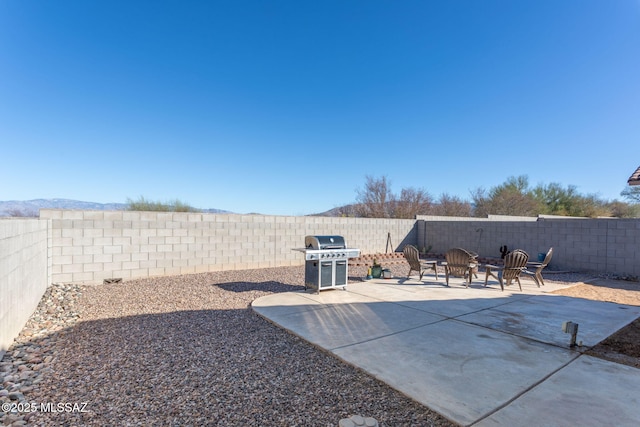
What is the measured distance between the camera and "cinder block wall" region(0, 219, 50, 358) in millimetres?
Result: 2891

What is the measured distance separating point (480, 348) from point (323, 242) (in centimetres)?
332

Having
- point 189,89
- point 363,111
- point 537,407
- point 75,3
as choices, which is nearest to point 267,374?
point 537,407

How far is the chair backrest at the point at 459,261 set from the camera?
686 centimetres

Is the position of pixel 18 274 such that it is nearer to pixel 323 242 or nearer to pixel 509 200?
pixel 323 242

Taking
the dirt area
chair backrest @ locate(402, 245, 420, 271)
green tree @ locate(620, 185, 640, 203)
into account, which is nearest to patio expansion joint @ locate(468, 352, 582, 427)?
the dirt area

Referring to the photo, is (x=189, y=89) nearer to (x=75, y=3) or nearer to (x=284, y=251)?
(x=75, y=3)

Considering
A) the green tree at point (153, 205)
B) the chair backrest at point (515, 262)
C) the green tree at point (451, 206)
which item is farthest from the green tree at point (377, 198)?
the chair backrest at point (515, 262)

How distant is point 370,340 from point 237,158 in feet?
52.6

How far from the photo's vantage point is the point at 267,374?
9.02ft

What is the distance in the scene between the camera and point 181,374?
8.95 ft

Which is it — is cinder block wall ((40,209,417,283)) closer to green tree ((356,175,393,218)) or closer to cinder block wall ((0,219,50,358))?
cinder block wall ((0,219,50,358))

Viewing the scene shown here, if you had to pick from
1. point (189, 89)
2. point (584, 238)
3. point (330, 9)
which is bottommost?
point (584, 238)

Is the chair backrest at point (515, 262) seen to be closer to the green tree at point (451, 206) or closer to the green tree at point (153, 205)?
the green tree at point (153, 205)

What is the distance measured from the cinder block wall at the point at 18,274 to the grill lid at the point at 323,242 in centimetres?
410
